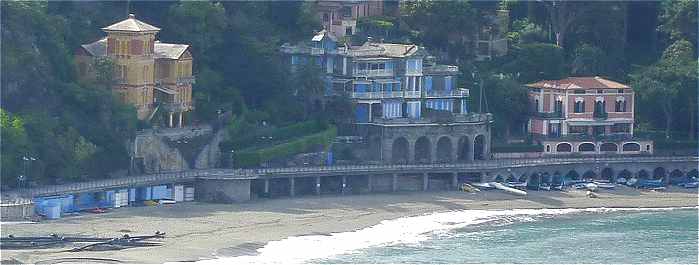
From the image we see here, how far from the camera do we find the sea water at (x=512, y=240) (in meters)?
99.9

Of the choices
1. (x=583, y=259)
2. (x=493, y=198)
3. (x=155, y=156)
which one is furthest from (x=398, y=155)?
(x=583, y=259)

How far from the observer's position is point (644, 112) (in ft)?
431

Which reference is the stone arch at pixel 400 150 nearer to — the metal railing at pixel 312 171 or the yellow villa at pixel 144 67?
the metal railing at pixel 312 171

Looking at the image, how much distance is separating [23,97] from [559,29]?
36.5 meters

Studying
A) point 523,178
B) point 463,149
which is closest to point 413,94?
point 463,149

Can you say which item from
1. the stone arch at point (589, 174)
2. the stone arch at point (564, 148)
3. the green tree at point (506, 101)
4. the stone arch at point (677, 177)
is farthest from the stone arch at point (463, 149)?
the stone arch at point (677, 177)

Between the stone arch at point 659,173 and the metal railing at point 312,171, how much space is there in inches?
23.7

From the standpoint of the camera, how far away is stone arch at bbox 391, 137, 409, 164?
122438 millimetres

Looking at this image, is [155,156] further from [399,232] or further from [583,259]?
[583,259]

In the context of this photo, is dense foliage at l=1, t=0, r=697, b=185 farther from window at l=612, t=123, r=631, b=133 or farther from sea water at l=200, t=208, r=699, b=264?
sea water at l=200, t=208, r=699, b=264

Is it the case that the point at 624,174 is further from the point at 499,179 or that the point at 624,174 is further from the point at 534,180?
the point at 499,179

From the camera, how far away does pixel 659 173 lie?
417ft

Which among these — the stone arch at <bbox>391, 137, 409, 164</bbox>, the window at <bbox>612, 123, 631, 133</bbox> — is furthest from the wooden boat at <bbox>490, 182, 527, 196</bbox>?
the window at <bbox>612, 123, 631, 133</bbox>

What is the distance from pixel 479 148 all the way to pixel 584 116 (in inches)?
260
